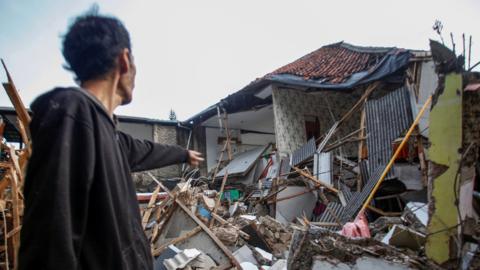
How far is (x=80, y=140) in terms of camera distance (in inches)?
38.1

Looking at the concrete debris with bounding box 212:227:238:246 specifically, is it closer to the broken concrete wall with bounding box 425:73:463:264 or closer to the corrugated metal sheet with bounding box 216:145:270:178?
the broken concrete wall with bounding box 425:73:463:264

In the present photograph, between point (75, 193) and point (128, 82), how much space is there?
0.57 meters

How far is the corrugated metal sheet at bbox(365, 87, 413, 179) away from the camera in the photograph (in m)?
5.27

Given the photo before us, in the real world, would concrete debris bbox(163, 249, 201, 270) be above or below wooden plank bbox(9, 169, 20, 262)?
below

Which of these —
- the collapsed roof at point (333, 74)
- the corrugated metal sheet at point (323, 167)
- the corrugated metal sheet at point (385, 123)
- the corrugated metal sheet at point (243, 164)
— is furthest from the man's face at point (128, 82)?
the corrugated metal sheet at point (243, 164)

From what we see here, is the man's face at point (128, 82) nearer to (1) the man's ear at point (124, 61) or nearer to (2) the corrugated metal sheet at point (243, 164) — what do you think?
(1) the man's ear at point (124, 61)

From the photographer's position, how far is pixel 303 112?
8969 millimetres

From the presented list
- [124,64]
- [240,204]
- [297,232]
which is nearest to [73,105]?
[124,64]

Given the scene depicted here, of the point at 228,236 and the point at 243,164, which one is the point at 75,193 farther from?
the point at 243,164

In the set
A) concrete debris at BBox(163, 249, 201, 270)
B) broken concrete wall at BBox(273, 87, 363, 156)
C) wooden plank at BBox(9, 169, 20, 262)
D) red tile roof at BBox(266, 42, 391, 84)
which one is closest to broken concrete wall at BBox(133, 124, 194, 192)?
broken concrete wall at BBox(273, 87, 363, 156)

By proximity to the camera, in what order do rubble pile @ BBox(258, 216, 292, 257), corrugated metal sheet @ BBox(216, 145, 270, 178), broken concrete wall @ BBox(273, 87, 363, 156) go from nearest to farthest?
rubble pile @ BBox(258, 216, 292, 257) < broken concrete wall @ BBox(273, 87, 363, 156) < corrugated metal sheet @ BBox(216, 145, 270, 178)

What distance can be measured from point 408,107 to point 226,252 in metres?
4.32

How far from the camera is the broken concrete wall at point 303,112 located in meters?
8.35

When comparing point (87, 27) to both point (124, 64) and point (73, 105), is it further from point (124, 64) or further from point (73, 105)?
point (73, 105)
